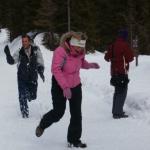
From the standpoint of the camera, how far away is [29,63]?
Result: 420 inches

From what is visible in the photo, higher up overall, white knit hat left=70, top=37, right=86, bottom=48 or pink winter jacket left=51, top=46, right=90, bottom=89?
white knit hat left=70, top=37, right=86, bottom=48

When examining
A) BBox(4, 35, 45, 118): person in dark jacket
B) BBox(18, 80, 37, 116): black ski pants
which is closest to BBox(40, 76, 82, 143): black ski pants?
BBox(4, 35, 45, 118): person in dark jacket

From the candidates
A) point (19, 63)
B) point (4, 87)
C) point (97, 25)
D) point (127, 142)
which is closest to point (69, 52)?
point (127, 142)

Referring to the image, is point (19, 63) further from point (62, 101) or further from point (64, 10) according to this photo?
point (64, 10)

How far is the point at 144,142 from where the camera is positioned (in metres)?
8.34

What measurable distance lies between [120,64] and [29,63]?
1.81m

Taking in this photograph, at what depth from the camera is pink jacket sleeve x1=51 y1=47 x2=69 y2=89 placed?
7.56 meters

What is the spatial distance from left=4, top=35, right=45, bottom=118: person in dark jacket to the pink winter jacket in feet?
8.86

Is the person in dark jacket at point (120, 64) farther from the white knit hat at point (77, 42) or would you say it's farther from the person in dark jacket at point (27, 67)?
the white knit hat at point (77, 42)

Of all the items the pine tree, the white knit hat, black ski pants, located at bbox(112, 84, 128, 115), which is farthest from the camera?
the pine tree

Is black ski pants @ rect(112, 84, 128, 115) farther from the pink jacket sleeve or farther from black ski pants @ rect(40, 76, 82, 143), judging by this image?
the pink jacket sleeve

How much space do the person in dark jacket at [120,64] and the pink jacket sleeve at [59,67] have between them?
2.73 m

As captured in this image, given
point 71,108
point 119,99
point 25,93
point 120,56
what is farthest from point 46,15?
point 71,108

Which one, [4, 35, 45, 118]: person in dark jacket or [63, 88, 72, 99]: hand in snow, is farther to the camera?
[4, 35, 45, 118]: person in dark jacket
